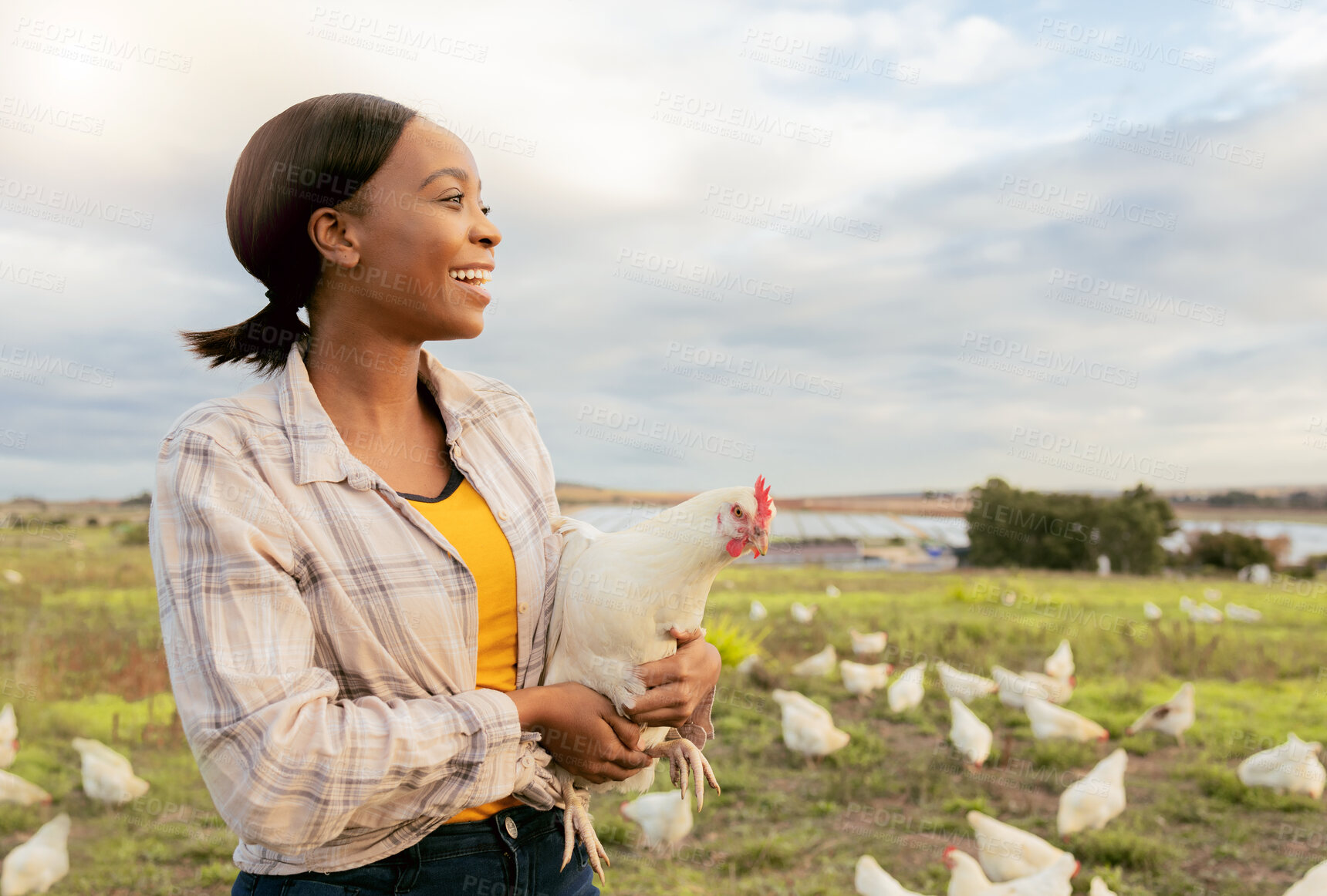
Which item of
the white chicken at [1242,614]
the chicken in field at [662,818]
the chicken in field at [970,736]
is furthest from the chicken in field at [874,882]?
the white chicken at [1242,614]

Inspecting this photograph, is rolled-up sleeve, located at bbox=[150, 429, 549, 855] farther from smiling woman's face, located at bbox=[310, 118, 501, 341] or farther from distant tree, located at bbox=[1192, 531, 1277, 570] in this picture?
distant tree, located at bbox=[1192, 531, 1277, 570]

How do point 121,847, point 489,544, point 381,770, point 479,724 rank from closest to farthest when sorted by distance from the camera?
point 381,770 → point 479,724 → point 489,544 → point 121,847

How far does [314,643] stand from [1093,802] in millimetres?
5440

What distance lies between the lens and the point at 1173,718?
704 cm

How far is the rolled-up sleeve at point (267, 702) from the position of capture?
4.35ft

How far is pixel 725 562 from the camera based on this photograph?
2037 millimetres

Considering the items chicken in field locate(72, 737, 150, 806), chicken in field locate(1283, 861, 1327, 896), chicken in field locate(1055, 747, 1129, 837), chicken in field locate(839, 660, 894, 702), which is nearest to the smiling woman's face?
chicken in field locate(1283, 861, 1327, 896)

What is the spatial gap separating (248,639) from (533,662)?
0.62 metres

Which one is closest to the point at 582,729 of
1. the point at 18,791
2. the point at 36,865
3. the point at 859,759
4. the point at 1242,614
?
the point at 36,865

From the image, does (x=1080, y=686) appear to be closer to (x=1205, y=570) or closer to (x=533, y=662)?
(x=533, y=662)

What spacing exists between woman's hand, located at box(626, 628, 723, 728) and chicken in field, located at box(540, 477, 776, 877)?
25 millimetres

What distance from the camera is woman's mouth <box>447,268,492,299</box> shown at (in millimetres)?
1741

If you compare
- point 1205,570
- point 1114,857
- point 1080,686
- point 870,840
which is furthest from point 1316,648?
point 1205,570

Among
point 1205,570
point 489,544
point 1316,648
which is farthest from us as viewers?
point 1205,570
